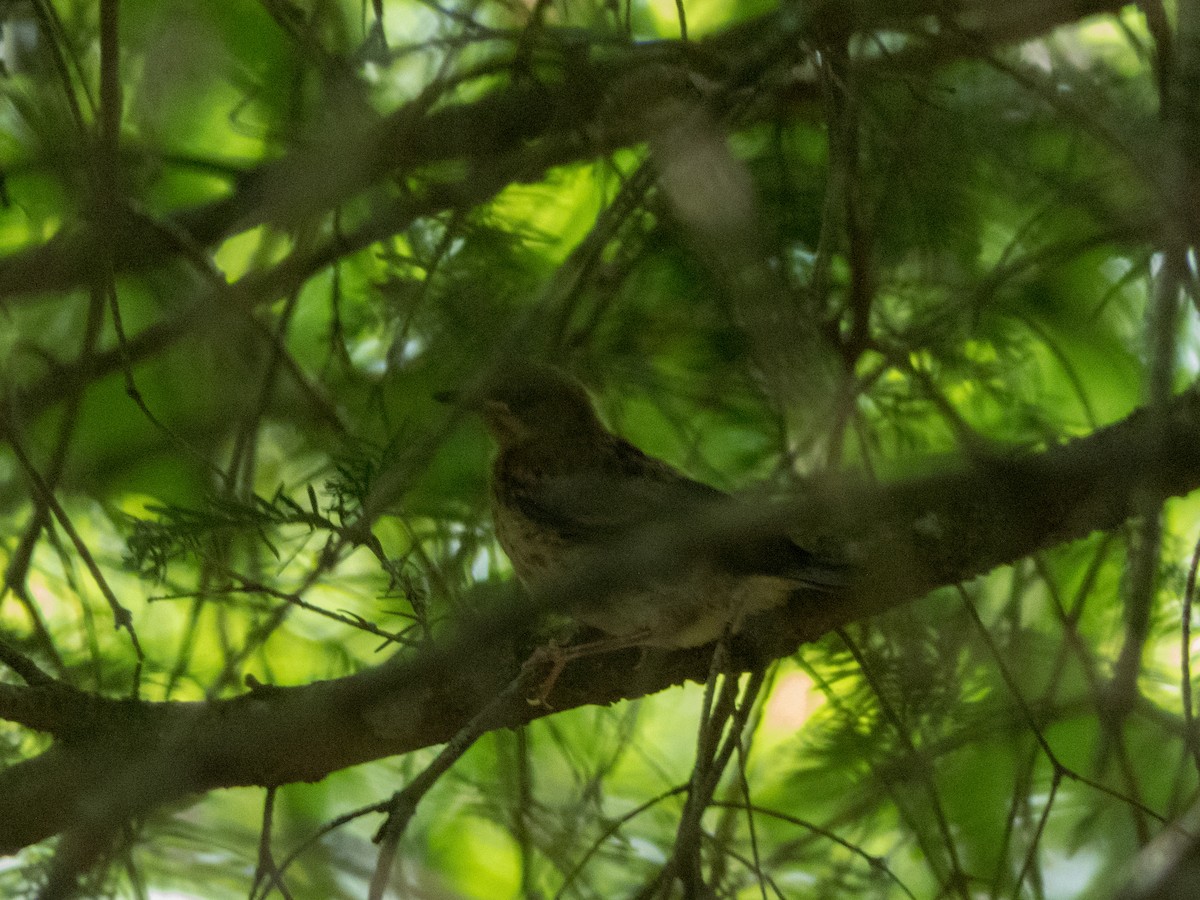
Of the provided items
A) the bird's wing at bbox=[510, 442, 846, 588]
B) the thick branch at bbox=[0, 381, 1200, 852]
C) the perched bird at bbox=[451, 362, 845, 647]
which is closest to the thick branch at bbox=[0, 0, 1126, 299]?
the perched bird at bbox=[451, 362, 845, 647]

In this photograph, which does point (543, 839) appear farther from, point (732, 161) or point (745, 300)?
point (732, 161)

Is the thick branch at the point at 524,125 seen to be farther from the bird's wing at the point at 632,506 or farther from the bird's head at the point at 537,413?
the bird's wing at the point at 632,506

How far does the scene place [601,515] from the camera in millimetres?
3670

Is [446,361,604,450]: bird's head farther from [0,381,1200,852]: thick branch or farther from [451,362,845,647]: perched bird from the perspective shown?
[0,381,1200,852]: thick branch

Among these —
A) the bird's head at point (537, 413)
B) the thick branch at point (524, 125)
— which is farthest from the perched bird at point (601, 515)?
the thick branch at point (524, 125)

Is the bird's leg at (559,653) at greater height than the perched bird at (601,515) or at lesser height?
lesser

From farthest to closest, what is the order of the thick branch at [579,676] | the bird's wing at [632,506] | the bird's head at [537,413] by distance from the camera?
the bird's head at [537,413] → the bird's wing at [632,506] → the thick branch at [579,676]

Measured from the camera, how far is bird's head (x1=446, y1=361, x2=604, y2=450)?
4020 millimetres

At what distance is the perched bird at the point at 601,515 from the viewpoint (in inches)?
120

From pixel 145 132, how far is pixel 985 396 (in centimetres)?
258

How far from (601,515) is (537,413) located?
529 millimetres

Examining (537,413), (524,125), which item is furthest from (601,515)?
(524,125)

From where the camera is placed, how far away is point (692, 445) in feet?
12.5

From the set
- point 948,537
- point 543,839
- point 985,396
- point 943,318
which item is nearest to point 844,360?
point 943,318
